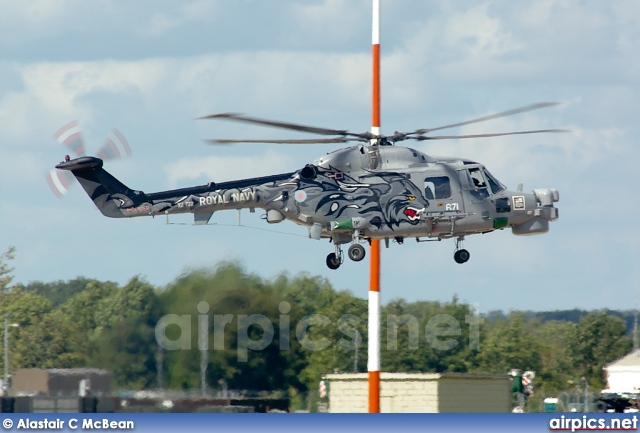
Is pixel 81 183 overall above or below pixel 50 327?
above

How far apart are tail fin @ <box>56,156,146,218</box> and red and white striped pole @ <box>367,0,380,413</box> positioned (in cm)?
829

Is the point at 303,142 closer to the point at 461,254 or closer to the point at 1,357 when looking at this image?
the point at 461,254

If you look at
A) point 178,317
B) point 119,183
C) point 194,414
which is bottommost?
point 194,414

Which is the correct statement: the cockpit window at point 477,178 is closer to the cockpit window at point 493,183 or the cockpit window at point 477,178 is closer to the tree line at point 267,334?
the cockpit window at point 493,183

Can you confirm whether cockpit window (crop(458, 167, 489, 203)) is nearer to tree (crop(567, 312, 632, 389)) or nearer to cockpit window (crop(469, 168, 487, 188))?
cockpit window (crop(469, 168, 487, 188))

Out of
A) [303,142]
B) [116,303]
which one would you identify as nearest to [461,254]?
[303,142]

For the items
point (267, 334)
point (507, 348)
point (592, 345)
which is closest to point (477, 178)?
point (267, 334)

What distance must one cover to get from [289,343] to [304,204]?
1406 cm

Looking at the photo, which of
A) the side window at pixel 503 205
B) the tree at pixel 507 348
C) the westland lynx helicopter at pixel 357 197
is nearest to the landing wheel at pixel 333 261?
the westland lynx helicopter at pixel 357 197

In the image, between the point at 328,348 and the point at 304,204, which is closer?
the point at 304,204

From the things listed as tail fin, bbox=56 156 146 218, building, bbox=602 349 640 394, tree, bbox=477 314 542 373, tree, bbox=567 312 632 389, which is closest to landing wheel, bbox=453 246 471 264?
tail fin, bbox=56 156 146 218

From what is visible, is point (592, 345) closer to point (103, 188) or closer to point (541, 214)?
point (541, 214)

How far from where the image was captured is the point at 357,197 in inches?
1396

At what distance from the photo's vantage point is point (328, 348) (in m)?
54.7
